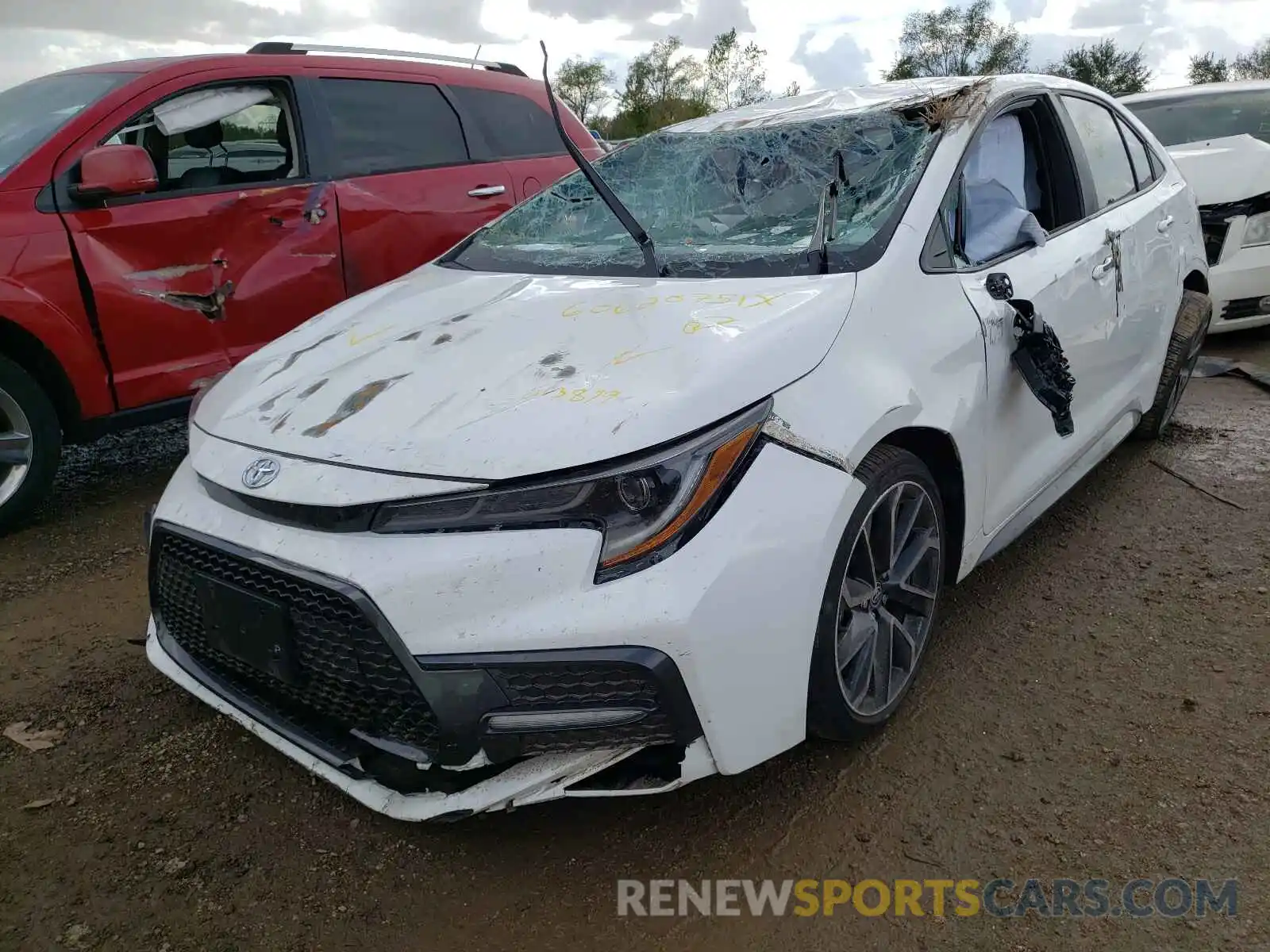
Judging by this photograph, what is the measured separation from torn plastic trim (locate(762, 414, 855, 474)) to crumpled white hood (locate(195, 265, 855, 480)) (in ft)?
0.23

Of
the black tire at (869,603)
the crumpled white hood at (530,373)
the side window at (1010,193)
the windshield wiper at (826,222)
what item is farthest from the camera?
the side window at (1010,193)

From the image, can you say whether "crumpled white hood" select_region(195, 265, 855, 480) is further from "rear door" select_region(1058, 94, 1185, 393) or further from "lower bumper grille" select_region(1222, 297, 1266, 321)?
"lower bumper grille" select_region(1222, 297, 1266, 321)

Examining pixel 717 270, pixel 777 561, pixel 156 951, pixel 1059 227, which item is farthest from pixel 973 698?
pixel 156 951

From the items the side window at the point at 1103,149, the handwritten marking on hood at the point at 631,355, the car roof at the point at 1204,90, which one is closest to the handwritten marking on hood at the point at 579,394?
the handwritten marking on hood at the point at 631,355

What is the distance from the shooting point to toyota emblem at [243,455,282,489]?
1986mm

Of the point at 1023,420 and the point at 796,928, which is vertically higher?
the point at 1023,420

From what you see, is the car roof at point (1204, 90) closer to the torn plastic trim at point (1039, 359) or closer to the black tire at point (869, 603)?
the torn plastic trim at point (1039, 359)

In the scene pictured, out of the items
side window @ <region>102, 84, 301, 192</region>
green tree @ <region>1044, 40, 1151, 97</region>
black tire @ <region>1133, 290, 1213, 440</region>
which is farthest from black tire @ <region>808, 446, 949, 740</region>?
green tree @ <region>1044, 40, 1151, 97</region>

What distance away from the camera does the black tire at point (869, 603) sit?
1984mm

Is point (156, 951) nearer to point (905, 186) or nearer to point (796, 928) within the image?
point (796, 928)

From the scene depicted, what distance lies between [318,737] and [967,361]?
→ 172cm

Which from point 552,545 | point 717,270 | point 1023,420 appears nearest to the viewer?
point 552,545

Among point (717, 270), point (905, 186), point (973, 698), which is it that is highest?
point (905, 186)

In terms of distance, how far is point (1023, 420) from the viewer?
8.90ft
